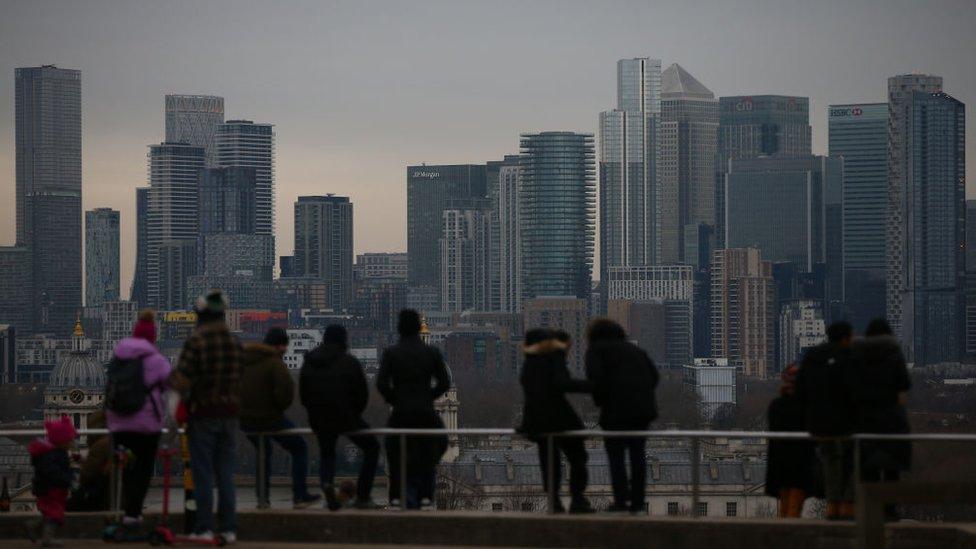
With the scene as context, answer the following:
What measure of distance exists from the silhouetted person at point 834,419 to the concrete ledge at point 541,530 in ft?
1.34

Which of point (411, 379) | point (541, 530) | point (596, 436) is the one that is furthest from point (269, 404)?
point (596, 436)

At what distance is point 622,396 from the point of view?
17.7m

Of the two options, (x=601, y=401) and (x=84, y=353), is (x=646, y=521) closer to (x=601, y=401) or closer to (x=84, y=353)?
(x=601, y=401)

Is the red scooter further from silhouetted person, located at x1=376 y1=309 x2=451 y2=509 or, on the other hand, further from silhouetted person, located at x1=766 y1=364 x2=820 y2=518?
silhouetted person, located at x1=766 y1=364 x2=820 y2=518

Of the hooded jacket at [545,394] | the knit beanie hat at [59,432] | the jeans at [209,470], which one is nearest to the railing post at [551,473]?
the hooded jacket at [545,394]

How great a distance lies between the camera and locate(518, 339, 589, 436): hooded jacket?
58.1 ft

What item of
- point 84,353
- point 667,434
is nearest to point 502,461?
point 667,434

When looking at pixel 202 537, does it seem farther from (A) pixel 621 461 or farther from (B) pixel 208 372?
(A) pixel 621 461

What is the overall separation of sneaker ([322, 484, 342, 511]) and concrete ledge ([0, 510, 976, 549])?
43 cm

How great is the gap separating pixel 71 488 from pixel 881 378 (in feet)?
22.2

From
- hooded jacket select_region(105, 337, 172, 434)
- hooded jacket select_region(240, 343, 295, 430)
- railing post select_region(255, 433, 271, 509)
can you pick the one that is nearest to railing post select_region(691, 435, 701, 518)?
hooded jacket select_region(240, 343, 295, 430)

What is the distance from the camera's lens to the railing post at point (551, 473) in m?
17.7

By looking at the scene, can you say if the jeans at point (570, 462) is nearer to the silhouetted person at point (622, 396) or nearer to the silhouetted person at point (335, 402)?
the silhouetted person at point (622, 396)

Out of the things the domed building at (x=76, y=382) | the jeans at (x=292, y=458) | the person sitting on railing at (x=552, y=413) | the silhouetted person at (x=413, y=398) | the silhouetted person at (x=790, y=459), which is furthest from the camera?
the domed building at (x=76, y=382)
